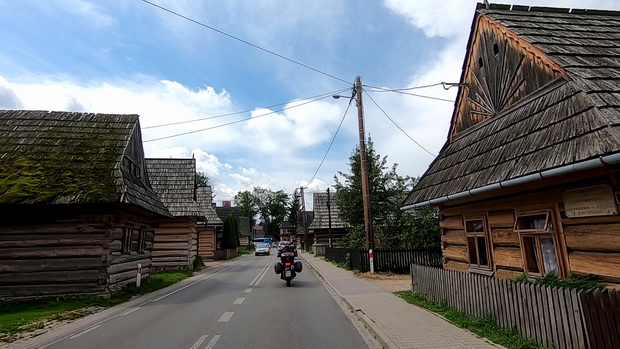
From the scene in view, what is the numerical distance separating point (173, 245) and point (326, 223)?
52.2 feet

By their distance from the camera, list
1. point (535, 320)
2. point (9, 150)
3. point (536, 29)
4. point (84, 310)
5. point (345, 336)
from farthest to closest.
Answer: point (9, 150), point (84, 310), point (536, 29), point (345, 336), point (535, 320)

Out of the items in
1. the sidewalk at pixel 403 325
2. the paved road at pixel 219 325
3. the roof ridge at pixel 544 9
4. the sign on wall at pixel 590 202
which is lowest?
the paved road at pixel 219 325

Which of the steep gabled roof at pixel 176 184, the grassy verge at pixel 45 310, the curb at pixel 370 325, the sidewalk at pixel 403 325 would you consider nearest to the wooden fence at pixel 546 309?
the sidewalk at pixel 403 325

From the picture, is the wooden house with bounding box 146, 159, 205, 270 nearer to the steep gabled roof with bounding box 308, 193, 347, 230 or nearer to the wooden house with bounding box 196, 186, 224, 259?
the wooden house with bounding box 196, 186, 224, 259

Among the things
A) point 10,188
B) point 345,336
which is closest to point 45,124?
point 10,188

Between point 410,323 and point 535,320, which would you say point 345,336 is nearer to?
point 410,323

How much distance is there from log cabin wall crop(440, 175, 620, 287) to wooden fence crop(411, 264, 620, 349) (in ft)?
2.85

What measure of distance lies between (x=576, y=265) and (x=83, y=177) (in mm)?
13758

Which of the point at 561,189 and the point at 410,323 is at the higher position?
the point at 561,189

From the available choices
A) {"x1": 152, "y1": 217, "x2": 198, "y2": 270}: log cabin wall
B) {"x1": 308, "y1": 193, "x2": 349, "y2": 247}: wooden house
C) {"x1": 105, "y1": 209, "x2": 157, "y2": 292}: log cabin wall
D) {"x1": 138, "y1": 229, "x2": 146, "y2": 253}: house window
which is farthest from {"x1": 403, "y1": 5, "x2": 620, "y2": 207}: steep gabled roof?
{"x1": 308, "y1": 193, "x2": 349, "y2": 247}: wooden house

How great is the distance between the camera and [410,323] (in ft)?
24.3

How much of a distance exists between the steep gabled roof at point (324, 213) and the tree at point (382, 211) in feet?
28.9

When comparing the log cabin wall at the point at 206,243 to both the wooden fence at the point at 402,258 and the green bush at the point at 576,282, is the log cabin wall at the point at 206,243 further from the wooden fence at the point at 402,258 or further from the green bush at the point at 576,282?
the green bush at the point at 576,282

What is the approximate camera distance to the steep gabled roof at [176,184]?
23.8 m
